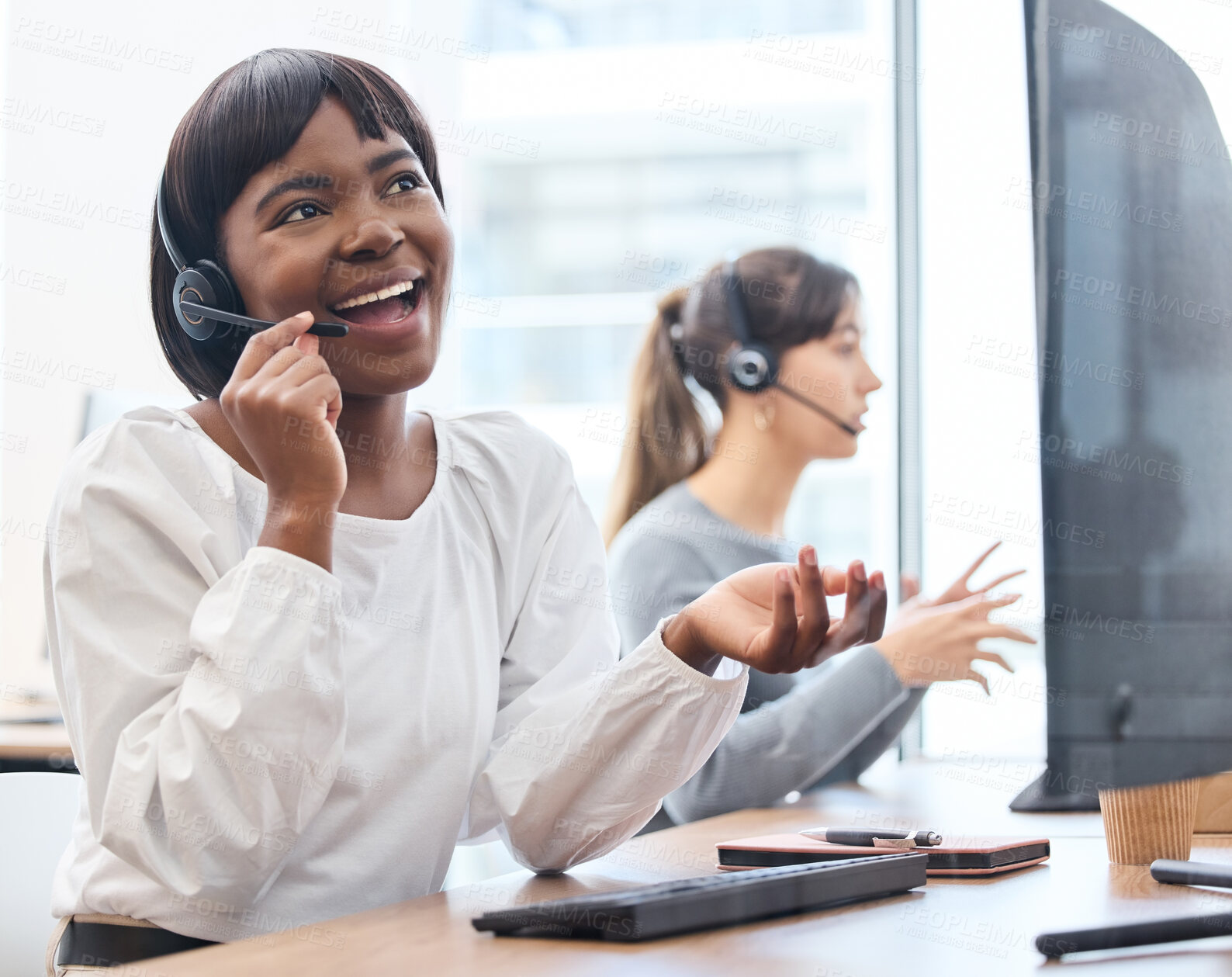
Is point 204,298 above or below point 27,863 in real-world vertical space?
above

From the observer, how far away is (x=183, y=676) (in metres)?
0.77

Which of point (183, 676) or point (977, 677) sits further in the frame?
point (977, 677)

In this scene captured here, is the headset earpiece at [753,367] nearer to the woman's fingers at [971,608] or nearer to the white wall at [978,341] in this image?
the white wall at [978,341]

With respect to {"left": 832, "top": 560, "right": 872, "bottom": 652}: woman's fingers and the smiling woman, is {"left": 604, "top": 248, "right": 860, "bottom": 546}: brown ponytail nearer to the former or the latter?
the smiling woman

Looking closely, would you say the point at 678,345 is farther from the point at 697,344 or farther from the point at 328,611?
the point at 328,611

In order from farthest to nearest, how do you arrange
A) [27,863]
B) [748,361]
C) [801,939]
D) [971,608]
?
[748,361], [971,608], [27,863], [801,939]

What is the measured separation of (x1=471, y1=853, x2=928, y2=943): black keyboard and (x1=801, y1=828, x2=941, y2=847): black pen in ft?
0.38

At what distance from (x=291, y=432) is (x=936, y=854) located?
52 cm

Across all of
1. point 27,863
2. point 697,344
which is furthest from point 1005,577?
point 27,863

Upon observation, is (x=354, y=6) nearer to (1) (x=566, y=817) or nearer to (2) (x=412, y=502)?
(2) (x=412, y=502)

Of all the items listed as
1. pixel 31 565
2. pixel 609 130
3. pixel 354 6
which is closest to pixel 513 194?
pixel 609 130

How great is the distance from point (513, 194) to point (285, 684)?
287cm

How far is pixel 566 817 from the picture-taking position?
2.82 feet

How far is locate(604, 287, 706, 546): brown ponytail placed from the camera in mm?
1862
